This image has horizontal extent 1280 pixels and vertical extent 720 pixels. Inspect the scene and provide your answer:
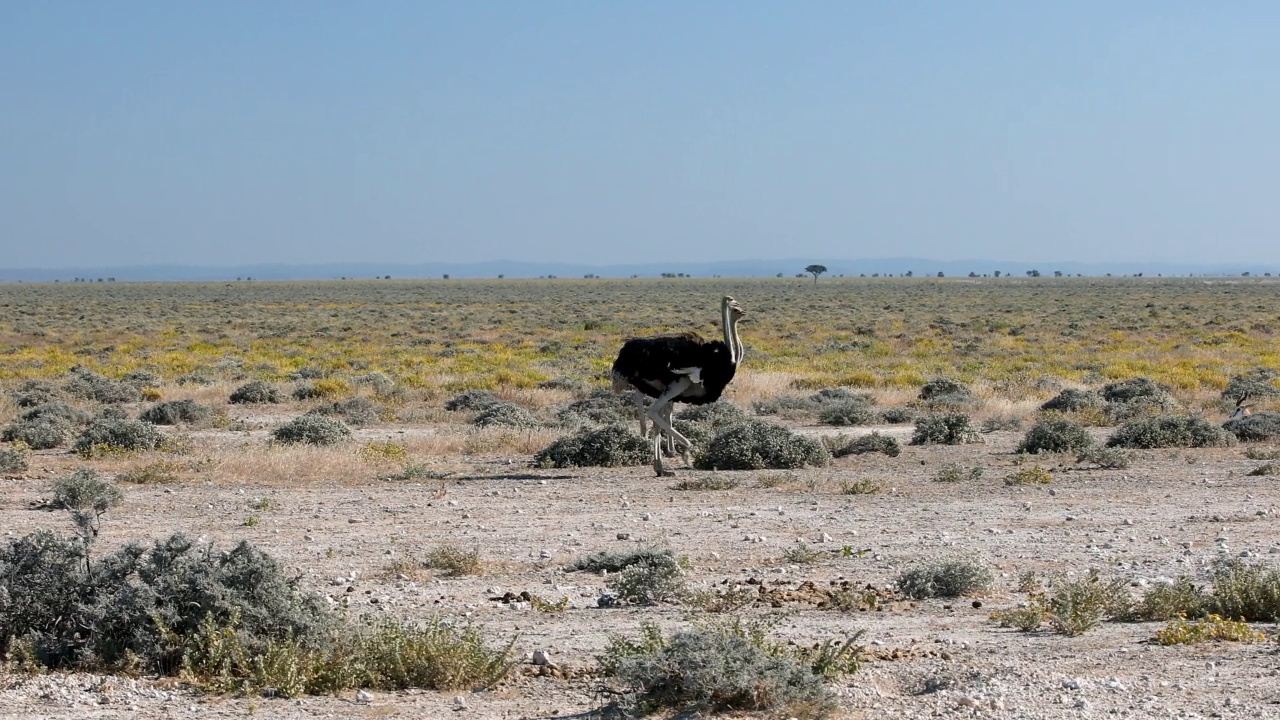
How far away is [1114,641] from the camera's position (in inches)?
303

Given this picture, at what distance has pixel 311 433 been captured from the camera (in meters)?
17.6

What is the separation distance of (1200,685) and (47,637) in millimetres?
5911

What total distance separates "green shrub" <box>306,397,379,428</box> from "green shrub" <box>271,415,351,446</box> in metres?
2.72

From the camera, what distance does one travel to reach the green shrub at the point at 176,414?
2070 centimetres

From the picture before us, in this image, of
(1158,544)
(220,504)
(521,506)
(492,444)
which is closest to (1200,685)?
(1158,544)

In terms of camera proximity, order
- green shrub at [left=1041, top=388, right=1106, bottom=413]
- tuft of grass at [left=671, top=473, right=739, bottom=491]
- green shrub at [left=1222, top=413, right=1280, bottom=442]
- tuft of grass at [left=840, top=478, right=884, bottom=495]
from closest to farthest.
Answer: tuft of grass at [left=840, top=478, right=884, bottom=495] → tuft of grass at [left=671, top=473, right=739, bottom=491] → green shrub at [left=1222, top=413, right=1280, bottom=442] → green shrub at [left=1041, top=388, right=1106, bottom=413]

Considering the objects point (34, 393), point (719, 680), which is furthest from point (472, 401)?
point (719, 680)

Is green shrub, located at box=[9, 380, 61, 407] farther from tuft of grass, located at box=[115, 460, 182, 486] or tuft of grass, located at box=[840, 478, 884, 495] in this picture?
tuft of grass, located at box=[840, 478, 884, 495]

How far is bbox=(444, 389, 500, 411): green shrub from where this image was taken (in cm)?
Result: 2225

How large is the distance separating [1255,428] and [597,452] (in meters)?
8.47

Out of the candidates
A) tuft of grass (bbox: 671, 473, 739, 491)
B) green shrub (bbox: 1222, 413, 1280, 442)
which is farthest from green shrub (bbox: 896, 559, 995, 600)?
green shrub (bbox: 1222, 413, 1280, 442)

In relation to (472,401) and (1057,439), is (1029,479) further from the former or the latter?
(472,401)

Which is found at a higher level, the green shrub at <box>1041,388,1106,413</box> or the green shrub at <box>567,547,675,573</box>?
the green shrub at <box>567,547,675,573</box>

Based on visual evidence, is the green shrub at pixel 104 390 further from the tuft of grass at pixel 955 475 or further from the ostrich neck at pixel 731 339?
the tuft of grass at pixel 955 475
